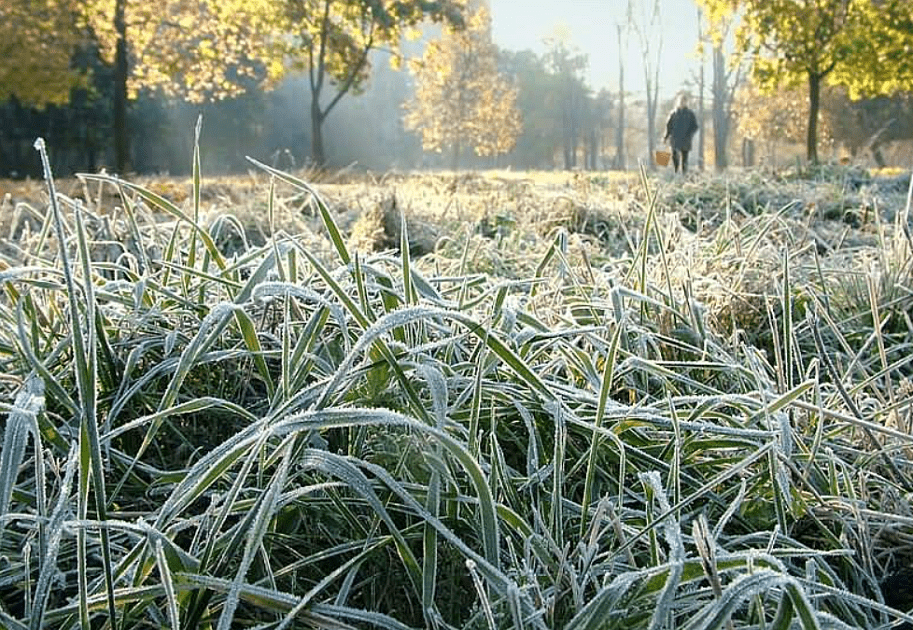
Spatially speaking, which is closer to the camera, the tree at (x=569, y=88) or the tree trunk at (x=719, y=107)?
the tree trunk at (x=719, y=107)

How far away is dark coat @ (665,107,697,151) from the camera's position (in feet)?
40.8

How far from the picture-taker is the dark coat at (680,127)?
12422 mm

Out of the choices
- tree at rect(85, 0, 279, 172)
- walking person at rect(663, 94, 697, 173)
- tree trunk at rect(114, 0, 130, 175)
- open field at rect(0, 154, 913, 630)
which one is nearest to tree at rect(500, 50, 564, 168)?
tree at rect(85, 0, 279, 172)

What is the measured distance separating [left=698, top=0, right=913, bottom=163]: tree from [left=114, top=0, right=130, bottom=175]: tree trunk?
10.8 m

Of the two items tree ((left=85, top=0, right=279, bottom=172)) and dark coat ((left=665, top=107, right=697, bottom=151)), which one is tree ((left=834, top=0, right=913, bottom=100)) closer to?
dark coat ((left=665, top=107, right=697, bottom=151))

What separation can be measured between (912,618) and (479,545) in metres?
0.37

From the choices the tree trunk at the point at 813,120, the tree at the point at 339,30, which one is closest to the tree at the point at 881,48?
the tree trunk at the point at 813,120

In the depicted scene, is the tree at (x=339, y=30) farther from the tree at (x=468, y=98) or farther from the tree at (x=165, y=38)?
the tree at (x=468, y=98)

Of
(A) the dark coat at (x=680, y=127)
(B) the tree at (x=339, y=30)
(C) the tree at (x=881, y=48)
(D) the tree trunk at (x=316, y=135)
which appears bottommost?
(A) the dark coat at (x=680, y=127)

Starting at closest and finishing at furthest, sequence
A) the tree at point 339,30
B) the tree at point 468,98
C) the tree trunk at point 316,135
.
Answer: the tree trunk at point 316,135 < the tree at point 339,30 < the tree at point 468,98

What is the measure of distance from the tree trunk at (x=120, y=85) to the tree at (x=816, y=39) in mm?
10795

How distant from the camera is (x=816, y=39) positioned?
14492mm

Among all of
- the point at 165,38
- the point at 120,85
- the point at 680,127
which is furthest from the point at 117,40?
the point at 680,127

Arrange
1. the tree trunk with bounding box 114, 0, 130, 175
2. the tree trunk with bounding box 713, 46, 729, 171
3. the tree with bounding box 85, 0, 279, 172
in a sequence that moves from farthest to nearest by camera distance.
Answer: the tree trunk with bounding box 713, 46, 729, 171 < the tree with bounding box 85, 0, 279, 172 < the tree trunk with bounding box 114, 0, 130, 175
